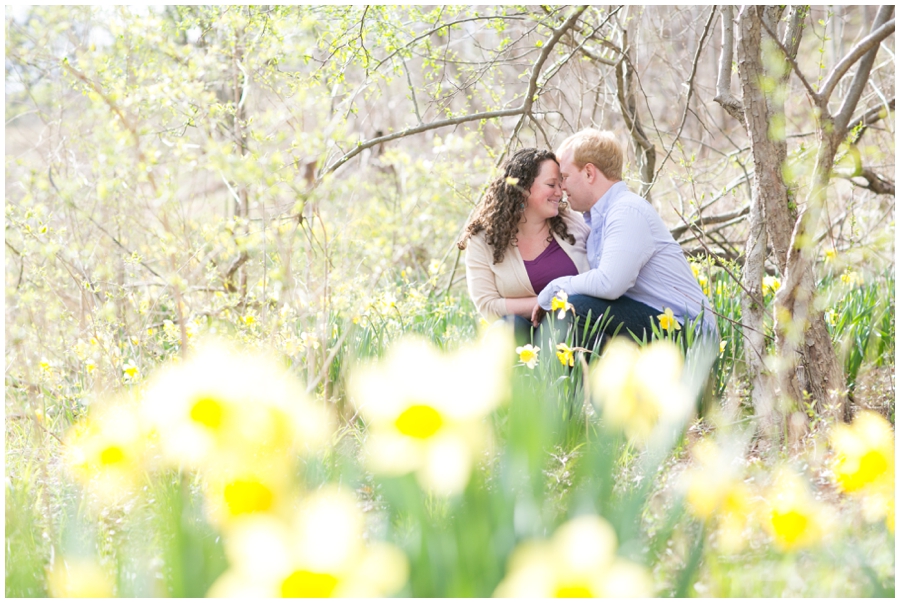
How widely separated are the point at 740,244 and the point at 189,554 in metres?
3.87

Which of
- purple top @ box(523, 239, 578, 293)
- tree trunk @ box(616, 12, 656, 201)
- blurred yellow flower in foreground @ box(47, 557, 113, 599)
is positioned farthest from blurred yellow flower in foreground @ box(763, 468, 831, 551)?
tree trunk @ box(616, 12, 656, 201)

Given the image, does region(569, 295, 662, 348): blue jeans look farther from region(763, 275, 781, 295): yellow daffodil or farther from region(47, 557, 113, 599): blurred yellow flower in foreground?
region(47, 557, 113, 599): blurred yellow flower in foreground

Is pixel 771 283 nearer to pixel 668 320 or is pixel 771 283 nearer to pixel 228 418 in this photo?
pixel 668 320

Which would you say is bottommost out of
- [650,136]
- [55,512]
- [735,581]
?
[55,512]

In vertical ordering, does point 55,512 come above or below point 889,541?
below

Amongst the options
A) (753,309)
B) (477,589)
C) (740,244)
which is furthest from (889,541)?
(740,244)

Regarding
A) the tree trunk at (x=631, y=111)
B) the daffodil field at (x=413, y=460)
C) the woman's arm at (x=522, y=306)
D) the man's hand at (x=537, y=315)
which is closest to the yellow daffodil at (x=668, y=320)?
the daffodil field at (x=413, y=460)

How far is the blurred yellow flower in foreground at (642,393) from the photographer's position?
1651 mm

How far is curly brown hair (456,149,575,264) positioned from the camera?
8.95 ft

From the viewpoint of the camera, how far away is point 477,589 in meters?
1.05

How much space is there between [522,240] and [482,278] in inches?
8.5

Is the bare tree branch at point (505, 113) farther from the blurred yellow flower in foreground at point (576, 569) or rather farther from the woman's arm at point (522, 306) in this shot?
the blurred yellow flower in foreground at point (576, 569)

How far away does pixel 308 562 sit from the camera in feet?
3.14

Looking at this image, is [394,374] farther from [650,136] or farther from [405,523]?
[650,136]
